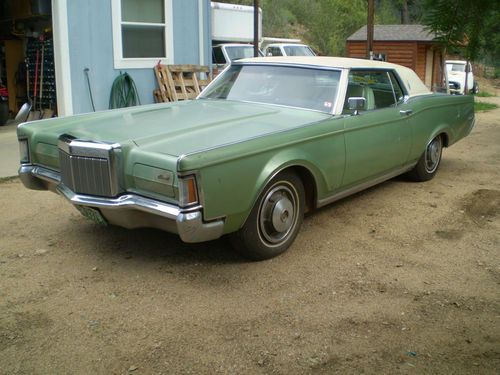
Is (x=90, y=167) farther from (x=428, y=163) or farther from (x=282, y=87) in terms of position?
(x=428, y=163)

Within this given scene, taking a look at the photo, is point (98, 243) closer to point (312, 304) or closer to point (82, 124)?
point (82, 124)

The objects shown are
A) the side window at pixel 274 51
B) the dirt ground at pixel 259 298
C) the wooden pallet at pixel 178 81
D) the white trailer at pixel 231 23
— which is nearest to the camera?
the dirt ground at pixel 259 298

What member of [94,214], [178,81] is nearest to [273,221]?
[94,214]

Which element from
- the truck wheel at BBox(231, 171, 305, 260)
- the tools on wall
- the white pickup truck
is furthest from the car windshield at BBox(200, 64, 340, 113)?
the white pickup truck

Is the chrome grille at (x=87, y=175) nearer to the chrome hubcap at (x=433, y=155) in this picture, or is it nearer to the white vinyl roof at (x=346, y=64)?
the white vinyl roof at (x=346, y=64)

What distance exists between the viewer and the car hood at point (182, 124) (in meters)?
3.87

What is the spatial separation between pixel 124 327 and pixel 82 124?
76.3 inches

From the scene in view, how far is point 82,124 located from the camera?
4.55 meters

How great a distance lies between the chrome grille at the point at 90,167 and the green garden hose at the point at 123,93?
5.42 metres

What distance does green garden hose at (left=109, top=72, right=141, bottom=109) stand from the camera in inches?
368

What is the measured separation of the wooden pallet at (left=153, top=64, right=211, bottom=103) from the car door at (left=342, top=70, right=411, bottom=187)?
4.88m

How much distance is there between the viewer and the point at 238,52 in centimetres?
1510

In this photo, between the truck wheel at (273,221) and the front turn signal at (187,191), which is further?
the truck wheel at (273,221)

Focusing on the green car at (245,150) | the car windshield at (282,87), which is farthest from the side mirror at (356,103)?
the car windshield at (282,87)
